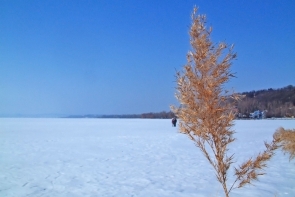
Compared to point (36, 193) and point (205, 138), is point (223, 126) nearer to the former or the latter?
point (205, 138)

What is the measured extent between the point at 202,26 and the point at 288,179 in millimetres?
6840

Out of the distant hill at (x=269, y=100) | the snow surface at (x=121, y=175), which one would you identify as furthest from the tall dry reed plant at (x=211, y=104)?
the snow surface at (x=121, y=175)

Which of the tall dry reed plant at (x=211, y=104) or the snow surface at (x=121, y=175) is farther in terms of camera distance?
the snow surface at (x=121, y=175)

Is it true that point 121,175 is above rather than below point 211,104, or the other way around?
below

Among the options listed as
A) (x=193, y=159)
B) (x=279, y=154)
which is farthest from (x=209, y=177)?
(x=279, y=154)

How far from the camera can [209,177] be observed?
9.48 metres

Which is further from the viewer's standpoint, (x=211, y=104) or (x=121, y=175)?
(x=121, y=175)

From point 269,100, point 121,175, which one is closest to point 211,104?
point 121,175

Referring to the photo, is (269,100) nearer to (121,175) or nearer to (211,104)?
(121,175)

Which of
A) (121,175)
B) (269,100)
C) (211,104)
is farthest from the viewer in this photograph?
(269,100)

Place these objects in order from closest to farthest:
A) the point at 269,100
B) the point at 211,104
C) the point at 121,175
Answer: the point at 211,104
the point at 121,175
the point at 269,100

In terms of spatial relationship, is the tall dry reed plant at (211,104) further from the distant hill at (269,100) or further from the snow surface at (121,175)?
the snow surface at (121,175)

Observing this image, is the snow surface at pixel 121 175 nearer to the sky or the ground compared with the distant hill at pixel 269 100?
nearer to the ground

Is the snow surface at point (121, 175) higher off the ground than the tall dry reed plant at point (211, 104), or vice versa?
the tall dry reed plant at point (211, 104)
